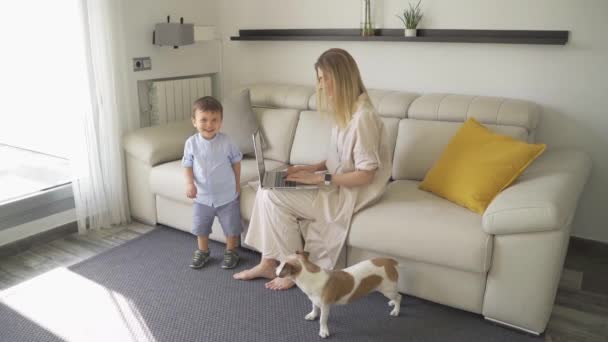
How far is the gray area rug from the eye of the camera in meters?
2.12

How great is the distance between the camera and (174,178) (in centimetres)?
294

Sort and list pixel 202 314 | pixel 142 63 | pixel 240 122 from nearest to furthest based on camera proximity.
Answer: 1. pixel 202 314
2. pixel 240 122
3. pixel 142 63

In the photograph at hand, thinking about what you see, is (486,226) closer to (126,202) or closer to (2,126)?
(126,202)

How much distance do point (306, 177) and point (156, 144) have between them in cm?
115

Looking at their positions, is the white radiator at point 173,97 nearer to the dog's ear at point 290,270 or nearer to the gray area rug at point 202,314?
the gray area rug at point 202,314

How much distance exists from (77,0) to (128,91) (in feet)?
2.09

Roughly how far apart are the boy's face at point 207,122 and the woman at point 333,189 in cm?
41

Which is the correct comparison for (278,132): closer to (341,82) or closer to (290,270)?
(341,82)

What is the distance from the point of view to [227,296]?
95.2 inches

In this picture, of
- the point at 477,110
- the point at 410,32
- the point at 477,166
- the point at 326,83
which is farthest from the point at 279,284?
the point at 410,32

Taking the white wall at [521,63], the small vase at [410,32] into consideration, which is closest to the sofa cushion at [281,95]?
the white wall at [521,63]

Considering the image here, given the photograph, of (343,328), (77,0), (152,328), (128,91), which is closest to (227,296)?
(152,328)

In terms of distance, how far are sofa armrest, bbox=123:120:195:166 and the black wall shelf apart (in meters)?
1.02

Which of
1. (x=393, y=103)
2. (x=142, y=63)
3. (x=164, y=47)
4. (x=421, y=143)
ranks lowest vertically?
(x=421, y=143)
